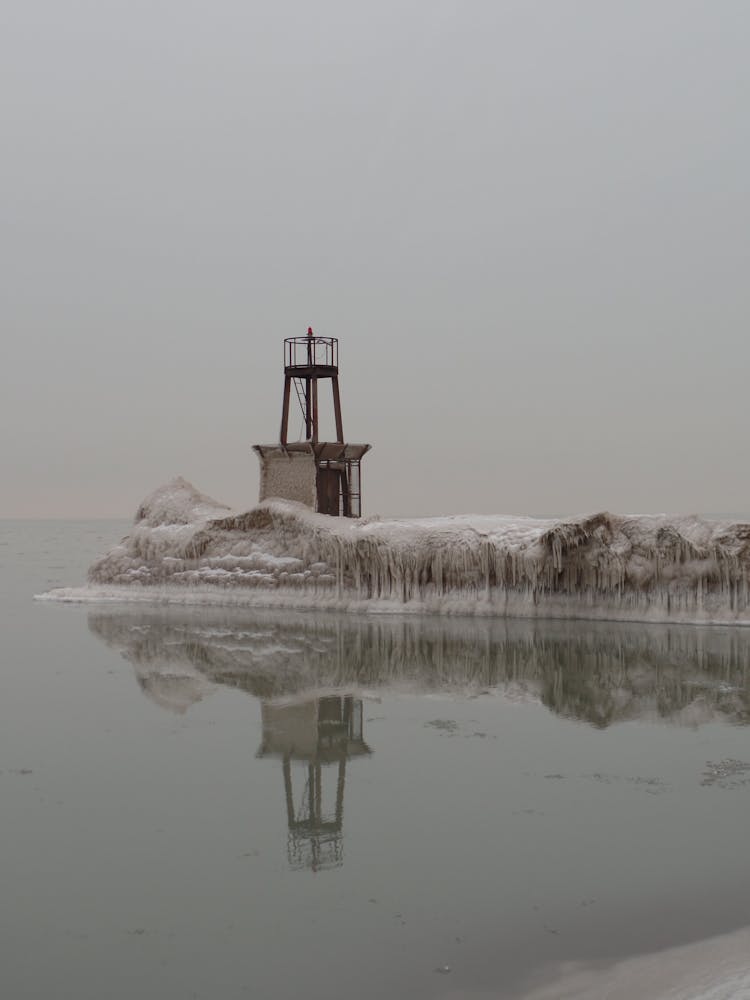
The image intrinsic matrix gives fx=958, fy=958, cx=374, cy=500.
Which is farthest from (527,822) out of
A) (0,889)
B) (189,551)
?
(189,551)

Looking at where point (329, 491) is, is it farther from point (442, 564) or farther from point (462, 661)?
point (462, 661)

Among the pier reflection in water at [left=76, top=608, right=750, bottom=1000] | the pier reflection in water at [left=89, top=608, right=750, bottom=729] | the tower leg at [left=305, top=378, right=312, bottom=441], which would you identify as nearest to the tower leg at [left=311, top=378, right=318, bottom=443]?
the tower leg at [left=305, top=378, right=312, bottom=441]

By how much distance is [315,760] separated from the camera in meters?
10.1

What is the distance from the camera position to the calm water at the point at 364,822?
5.76 meters

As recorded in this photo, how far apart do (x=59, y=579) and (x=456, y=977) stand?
110 feet

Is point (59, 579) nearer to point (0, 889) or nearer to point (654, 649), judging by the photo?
point (654, 649)

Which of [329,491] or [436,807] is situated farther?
[329,491]

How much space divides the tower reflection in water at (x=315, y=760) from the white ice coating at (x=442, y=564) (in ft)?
28.6

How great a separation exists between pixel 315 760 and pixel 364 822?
2.12 meters

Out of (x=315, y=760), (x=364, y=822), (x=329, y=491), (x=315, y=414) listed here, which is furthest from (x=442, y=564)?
(x=364, y=822)

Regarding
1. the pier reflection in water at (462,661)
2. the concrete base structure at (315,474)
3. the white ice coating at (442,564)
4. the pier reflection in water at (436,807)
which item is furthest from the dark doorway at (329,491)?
the pier reflection in water at (436,807)

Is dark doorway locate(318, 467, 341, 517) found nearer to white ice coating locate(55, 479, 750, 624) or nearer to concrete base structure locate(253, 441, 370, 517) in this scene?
concrete base structure locate(253, 441, 370, 517)

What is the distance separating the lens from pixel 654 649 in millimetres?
17109

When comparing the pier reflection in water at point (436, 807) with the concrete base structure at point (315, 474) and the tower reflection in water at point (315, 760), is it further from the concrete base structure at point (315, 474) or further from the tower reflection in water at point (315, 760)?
the concrete base structure at point (315, 474)
